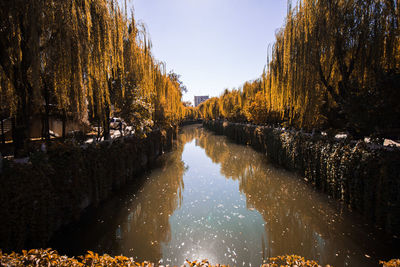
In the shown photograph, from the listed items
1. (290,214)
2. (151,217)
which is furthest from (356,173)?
(151,217)

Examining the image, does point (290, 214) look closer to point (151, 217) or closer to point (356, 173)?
point (356, 173)

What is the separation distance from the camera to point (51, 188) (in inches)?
172

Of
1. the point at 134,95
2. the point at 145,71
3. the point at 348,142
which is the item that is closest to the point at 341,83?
the point at 348,142

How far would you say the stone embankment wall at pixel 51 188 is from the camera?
363 centimetres

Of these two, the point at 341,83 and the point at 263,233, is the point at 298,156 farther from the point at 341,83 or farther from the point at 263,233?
the point at 263,233

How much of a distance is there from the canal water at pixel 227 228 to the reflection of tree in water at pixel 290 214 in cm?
2

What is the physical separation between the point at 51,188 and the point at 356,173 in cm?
802

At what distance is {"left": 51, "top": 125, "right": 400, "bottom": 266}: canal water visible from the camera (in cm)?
435

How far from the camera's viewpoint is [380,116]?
15.8ft

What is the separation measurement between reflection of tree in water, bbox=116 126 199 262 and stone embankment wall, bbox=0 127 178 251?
1397 mm

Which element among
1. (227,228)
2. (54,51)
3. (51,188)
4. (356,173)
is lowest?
(227,228)

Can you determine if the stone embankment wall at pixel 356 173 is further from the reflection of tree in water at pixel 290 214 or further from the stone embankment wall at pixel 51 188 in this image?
the stone embankment wall at pixel 51 188

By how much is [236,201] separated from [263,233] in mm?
2097

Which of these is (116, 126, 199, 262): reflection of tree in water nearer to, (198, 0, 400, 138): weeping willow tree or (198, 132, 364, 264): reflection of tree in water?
(198, 132, 364, 264): reflection of tree in water
